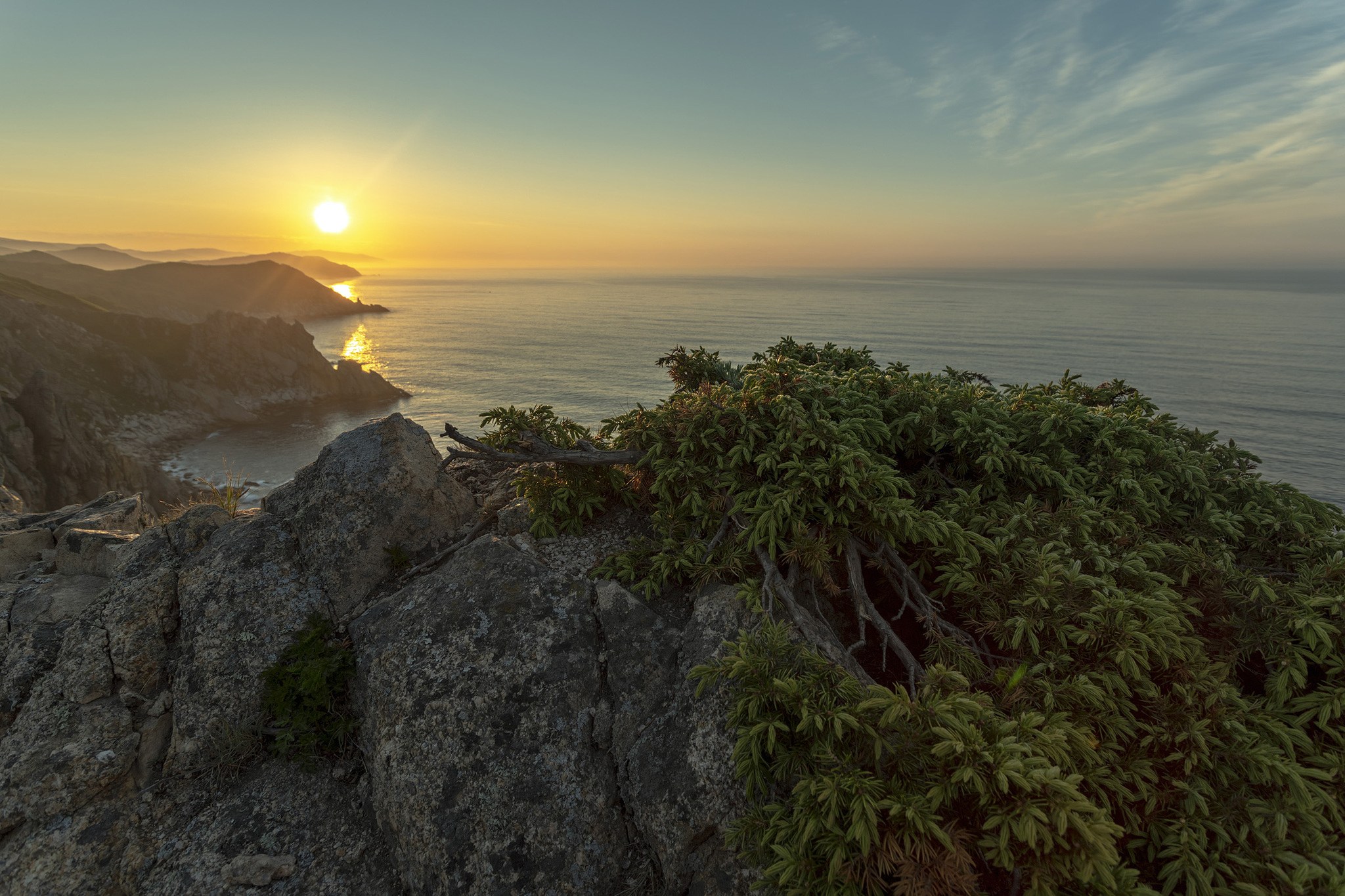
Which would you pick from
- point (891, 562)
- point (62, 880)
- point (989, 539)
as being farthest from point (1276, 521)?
point (62, 880)

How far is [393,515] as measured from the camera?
334 inches

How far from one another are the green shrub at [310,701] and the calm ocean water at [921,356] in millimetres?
41985

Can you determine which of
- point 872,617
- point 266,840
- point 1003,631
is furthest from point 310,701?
point 1003,631

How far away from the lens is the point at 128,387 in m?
71.9

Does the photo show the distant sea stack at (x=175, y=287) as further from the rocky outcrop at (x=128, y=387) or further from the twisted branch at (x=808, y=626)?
the twisted branch at (x=808, y=626)

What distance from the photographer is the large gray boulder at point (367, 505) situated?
8.10m

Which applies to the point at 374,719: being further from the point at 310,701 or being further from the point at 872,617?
the point at 872,617

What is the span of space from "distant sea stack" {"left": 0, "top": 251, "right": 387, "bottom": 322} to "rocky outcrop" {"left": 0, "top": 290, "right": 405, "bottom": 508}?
51.7 m

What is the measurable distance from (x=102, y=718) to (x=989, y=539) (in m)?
10.9

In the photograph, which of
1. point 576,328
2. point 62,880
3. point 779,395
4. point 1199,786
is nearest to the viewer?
point 1199,786

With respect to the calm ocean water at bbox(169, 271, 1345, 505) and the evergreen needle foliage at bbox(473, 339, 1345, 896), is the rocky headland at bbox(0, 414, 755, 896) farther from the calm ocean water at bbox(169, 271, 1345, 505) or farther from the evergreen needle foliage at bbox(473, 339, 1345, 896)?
the calm ocean water at bbox(169, 271, 1345, 505)

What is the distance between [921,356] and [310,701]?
275 ft

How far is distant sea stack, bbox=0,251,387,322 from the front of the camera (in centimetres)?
13688

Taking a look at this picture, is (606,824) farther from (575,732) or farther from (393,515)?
(393,515)
